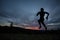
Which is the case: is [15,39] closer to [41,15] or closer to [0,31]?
[0,31]

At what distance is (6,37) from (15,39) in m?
0.59

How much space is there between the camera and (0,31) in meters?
7.32

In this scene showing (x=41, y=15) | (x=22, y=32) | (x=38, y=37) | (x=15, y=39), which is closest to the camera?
(x=15, y=39)

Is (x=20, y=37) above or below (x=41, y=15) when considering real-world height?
below

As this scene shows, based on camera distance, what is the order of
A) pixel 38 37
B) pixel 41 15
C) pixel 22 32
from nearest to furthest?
pixel 38 37
pixel 22 32
pixel 41 15

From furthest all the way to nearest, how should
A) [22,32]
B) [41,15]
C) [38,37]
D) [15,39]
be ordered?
[41,15]
[22,32]
[38,37]
[15,39]

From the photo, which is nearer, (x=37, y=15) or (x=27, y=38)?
(x=27, y=38)

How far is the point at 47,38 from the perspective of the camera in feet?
24.0

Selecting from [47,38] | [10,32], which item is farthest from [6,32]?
[47,38]

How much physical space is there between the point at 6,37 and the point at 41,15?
4.45 m

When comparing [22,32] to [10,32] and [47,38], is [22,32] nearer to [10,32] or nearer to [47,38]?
[10,32]

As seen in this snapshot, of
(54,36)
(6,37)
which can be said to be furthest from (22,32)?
(54,36)

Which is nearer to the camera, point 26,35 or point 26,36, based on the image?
point 26,36

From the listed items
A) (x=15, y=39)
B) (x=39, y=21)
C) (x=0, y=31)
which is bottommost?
(x=15, y=39)
